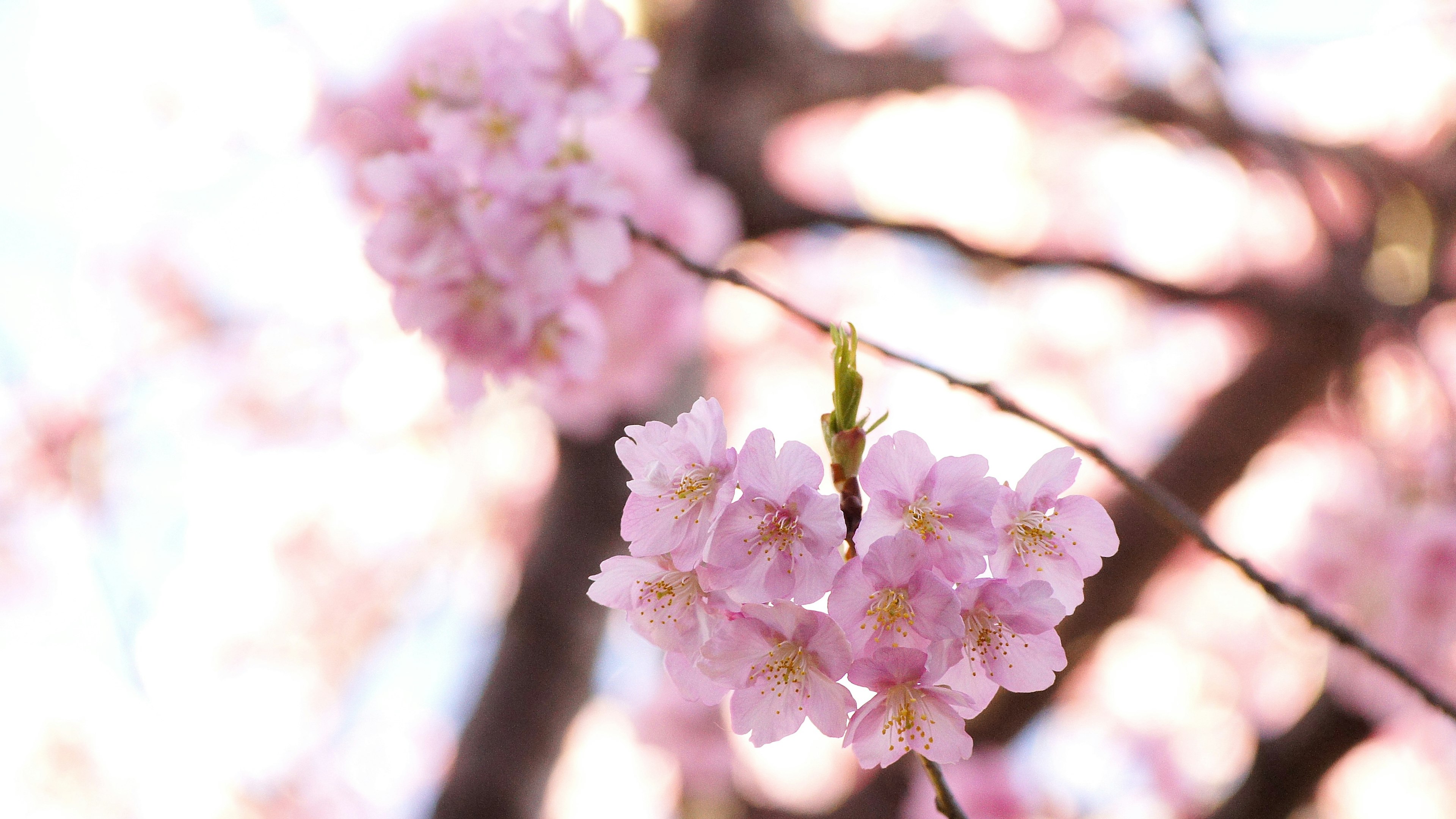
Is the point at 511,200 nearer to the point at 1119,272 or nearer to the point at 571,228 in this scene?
the point at 571,228

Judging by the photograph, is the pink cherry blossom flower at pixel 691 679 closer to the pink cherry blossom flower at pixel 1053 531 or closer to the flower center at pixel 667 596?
the flower center at pixel 667 596

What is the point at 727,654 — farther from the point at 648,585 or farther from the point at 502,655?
the point at 502,655

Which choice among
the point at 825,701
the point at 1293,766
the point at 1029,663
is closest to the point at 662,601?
the point at 825,701

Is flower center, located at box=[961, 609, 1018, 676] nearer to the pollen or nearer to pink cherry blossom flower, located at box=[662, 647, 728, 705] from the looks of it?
the pollen

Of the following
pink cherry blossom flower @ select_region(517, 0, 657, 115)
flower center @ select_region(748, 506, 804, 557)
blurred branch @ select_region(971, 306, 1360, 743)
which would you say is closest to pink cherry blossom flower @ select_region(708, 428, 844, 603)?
flower center @ select_region(748, 506, 804, 557)

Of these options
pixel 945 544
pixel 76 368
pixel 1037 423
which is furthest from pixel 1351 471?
pixel 76 368
